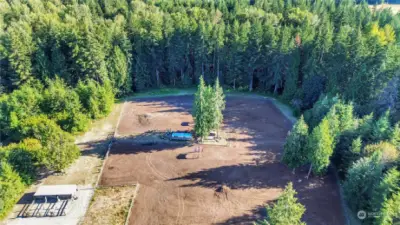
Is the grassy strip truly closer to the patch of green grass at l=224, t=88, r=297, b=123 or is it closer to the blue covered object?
the patch of green grass at l=224, t=88, r=297, b=123

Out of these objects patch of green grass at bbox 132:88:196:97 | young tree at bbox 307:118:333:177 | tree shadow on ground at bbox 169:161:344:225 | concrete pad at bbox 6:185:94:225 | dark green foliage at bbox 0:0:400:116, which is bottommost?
concrete pad at bbox 6:185:94:225

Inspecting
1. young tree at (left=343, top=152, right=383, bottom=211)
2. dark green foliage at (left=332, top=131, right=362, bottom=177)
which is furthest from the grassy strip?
young tree at (left=343, top=152, right=383, bottom=211)

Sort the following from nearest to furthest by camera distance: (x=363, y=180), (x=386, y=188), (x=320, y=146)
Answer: (x=386, y=188)
(x=363, y=180)
(x=320, y=146)

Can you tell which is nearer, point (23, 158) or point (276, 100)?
point (23, 158)

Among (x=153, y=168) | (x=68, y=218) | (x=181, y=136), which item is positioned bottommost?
(x=68, y=218)

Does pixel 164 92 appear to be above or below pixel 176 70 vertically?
below

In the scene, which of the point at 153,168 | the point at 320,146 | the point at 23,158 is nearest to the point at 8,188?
the point at 23,158

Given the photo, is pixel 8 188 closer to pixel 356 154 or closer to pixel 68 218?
pixel 68 218

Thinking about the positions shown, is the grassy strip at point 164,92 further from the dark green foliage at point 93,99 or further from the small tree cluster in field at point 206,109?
the small tree cluster in field at point 206,109

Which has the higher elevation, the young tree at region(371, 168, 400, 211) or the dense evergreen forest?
the dense evergreen forest
